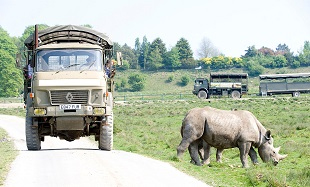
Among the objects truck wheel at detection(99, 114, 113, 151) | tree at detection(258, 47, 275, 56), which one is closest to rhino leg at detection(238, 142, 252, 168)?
truck wheel at detection(99, 114, 113, 151)

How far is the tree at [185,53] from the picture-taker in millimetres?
144300

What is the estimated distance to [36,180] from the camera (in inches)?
568

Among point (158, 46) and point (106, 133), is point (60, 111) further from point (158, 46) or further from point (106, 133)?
point (158, 46)

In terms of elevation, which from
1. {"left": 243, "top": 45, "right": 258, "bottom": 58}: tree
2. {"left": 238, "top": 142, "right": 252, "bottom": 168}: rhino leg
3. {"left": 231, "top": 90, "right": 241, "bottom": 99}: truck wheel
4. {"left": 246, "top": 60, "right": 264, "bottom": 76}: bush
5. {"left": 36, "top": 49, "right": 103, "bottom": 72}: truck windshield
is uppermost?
{"left": 243, "top": 45, "right": 258, "bottom": 58}: tree

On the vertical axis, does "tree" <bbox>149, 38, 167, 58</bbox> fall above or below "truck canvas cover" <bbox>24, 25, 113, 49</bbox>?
above

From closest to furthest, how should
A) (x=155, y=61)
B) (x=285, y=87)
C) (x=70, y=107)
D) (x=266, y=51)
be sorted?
(x=70, y=107), (x=285, y=87), (x=155, y=61), (x=266, y=51)

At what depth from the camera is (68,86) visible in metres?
20.7

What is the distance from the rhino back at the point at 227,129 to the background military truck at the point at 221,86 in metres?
59.7

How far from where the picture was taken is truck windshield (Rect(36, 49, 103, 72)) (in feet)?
70.5

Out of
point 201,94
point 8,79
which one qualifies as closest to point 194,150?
point 201,94

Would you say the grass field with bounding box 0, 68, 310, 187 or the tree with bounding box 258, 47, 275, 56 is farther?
the tree with bounding box 258, 47, 275, 56

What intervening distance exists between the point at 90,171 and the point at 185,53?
135 metres

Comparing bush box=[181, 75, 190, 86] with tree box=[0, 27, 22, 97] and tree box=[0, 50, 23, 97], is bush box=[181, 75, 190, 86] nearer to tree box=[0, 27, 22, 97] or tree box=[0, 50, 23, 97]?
tree box=[0, 27, 22, 97]

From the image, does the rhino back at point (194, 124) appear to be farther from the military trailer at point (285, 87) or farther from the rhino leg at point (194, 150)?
the military trailer at point (285, 87)
